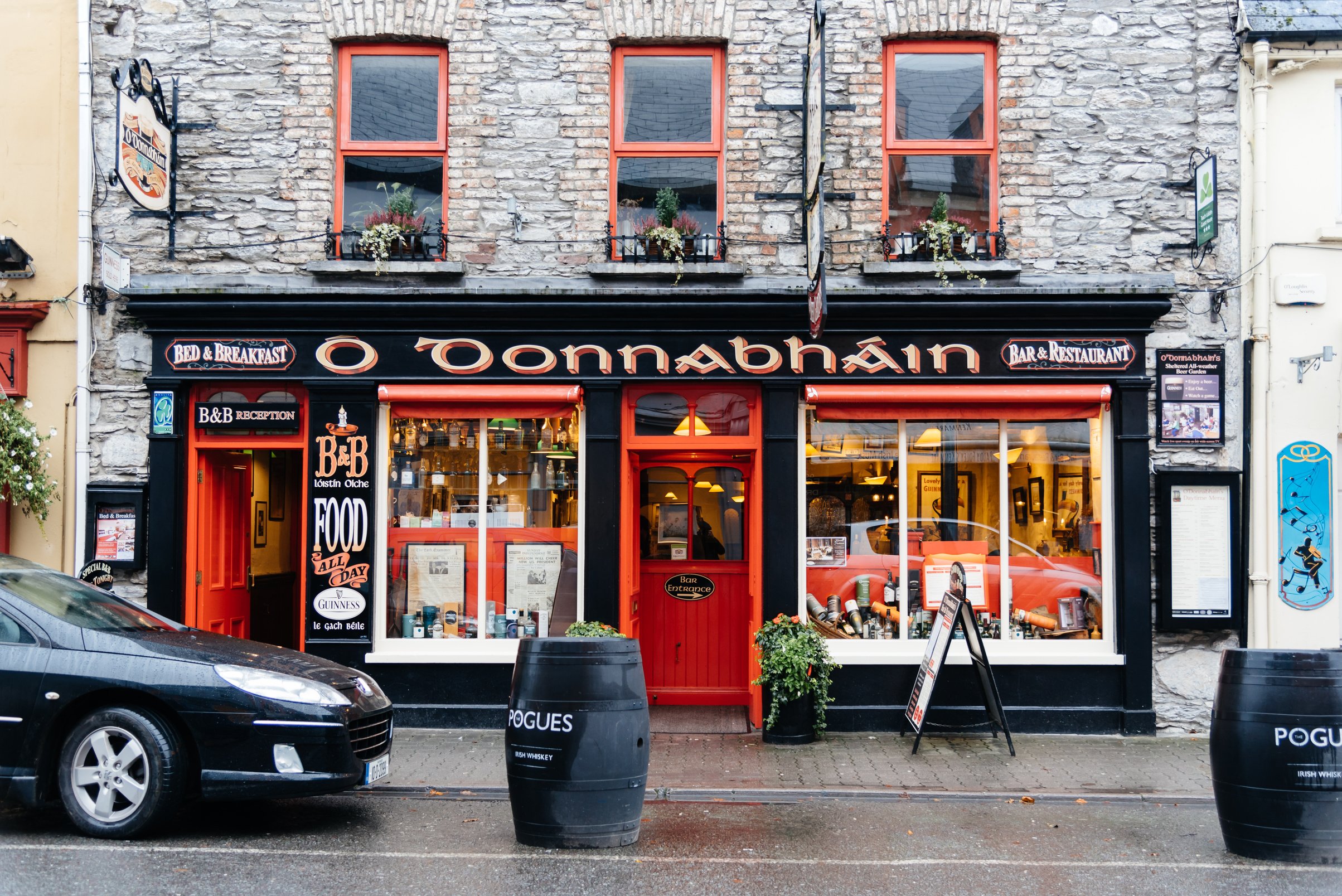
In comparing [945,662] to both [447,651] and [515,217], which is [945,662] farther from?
[515,217]

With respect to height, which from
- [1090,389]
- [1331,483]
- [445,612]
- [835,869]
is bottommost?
[835,869]

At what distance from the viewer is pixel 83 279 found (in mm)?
10336

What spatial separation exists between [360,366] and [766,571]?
414cm

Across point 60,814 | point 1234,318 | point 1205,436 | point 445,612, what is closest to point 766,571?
point 445,612

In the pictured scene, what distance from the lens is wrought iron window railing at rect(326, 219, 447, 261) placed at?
1035 centimetres

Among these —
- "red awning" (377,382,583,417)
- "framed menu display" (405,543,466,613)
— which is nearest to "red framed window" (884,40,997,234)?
"red awning" (377,382,583,417)

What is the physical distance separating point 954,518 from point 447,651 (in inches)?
189

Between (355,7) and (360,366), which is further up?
(355,7)

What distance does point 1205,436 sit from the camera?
10.1 meters

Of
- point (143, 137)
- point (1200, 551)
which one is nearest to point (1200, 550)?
point (1200, 551)

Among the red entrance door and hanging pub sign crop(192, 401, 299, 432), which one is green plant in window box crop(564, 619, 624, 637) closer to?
the red entrance door

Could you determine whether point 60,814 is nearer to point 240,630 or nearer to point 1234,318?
point 240,630

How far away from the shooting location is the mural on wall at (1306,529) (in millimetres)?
9969

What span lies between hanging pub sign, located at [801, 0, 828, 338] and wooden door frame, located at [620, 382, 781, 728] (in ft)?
3.64
